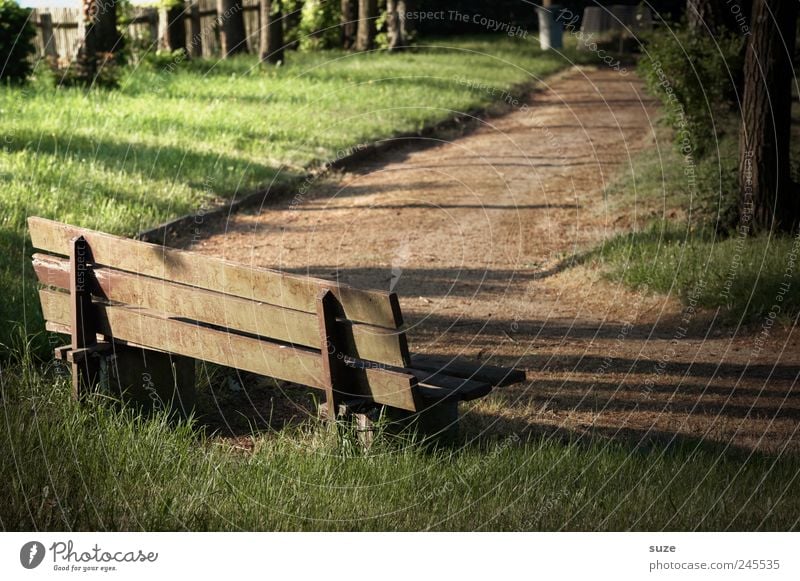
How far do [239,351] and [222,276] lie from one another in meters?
0.34

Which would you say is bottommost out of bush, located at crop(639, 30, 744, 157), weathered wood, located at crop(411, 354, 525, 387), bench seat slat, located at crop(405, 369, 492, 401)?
weathered wood, located at crop(411, 354, 525, 387)

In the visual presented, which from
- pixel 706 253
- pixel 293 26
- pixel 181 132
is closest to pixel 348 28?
pixel 293 26

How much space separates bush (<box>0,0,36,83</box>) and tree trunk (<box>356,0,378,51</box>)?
31.6ft

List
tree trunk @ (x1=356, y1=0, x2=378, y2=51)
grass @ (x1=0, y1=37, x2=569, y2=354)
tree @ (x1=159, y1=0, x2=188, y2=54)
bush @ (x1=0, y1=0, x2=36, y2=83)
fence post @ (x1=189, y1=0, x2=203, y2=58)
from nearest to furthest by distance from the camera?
grass @ (x1=0, y1=37, x2=569, y2=354)
bush @ (x1=0, y1=0, x2=36, y2=83)
tree @ (x1=159, y1=0, x2=188, y2=54)
fence post @ (x1=189, y1=0, x2=203, y2=58)
tree trunk @ (x1=356, y1=0, x2=378, y2=51)

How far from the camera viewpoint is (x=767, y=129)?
866 cm

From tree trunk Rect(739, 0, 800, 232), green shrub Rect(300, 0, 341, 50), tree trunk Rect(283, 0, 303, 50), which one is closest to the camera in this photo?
tree trunk Rect(739, 0, 800, 232)

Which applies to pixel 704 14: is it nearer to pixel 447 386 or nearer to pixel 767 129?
pixel 767 129

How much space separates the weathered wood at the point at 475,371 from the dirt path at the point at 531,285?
20.9 inches

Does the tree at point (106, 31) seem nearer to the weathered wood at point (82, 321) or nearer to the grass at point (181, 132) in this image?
the grass at point (181, 132)

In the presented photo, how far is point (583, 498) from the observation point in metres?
4.49

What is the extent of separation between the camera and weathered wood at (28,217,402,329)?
457 cm

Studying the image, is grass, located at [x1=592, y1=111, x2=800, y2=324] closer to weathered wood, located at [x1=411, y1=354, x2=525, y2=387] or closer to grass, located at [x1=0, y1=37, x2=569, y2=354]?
weathered wood, located at [x1=411, y1=354, x2=525, y2=387]

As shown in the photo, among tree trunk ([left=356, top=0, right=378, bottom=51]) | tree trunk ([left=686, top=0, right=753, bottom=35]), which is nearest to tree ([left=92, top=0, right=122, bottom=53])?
tree trunk ([left=686, top=0, right=753, bottom=35])
